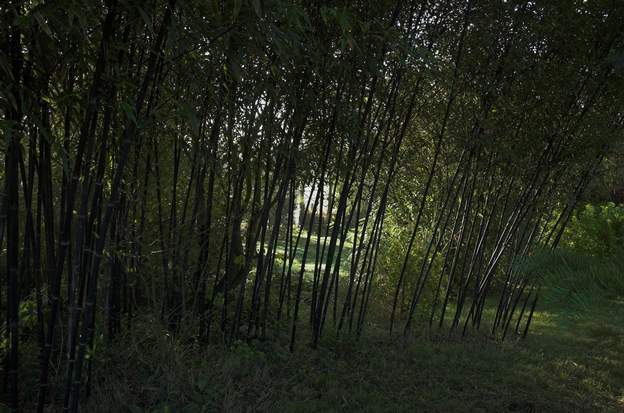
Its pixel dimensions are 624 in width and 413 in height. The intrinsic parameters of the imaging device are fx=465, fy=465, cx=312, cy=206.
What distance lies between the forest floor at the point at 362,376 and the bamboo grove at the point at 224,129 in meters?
0.19

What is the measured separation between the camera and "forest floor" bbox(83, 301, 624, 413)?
8.93ft

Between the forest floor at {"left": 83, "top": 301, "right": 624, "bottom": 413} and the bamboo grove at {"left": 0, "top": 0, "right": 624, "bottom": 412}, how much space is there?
7.3 inches

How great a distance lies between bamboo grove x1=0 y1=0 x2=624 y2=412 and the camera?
1881 millimetres

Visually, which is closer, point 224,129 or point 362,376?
point 224,129

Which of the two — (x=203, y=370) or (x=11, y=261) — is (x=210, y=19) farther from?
(x=203, y=370)

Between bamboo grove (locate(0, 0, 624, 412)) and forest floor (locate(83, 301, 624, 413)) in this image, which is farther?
forest floor (locate(83, 301, 624, 413))

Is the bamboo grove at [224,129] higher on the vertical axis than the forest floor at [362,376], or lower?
higher

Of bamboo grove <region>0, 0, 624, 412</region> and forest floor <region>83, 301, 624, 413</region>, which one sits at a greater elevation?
bamboo grove <region>0, 0, 624, 412</region>

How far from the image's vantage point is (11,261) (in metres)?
1.99

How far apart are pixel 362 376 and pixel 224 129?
2109mm

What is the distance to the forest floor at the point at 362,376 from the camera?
272cm

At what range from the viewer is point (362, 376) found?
3535mm

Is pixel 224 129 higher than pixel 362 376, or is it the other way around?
pixel 224 129

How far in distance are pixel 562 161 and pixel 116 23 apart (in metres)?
3.95
